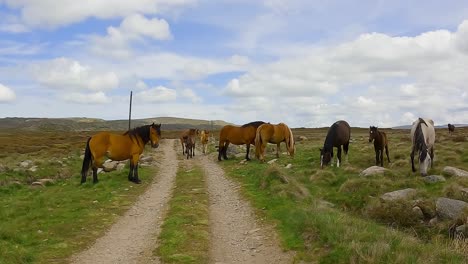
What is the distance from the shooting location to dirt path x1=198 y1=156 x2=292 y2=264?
8.70 m

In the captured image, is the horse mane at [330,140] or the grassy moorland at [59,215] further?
the horse mane at [330,140]

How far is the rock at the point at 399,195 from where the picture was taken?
14.0 meters

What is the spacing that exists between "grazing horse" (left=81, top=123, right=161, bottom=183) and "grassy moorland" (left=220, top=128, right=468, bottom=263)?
485 centimetres

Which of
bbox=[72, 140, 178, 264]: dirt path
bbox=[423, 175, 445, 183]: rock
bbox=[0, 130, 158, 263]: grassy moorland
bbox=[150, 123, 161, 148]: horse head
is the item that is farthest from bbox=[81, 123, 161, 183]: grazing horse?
bbox=[423, 175, 445, 183]: rock

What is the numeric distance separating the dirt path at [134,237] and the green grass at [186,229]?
0.28 meters

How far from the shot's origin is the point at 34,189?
19.7 meters

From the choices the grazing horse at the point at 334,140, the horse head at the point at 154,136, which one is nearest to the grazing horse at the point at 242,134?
the grazing horse at the point at 334,140

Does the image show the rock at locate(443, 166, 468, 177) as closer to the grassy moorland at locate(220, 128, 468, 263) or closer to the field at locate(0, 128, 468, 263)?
the field at locate(0, 128, 468, 263)

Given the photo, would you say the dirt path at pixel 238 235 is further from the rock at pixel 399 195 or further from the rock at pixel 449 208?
the rock at pixel 449 208

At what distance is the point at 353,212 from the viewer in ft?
45.8

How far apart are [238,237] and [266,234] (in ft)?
2.32

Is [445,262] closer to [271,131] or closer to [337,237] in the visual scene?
[337,237]

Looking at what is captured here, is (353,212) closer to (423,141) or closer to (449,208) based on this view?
(449,208)

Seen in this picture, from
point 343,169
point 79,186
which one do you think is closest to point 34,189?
point 79,186
